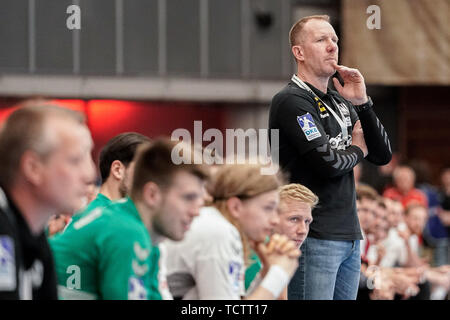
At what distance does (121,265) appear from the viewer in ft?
10.6

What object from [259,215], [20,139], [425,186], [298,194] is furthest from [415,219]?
[20,139]

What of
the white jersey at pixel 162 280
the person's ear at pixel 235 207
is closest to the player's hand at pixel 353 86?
the person's ear at pixel 235 207

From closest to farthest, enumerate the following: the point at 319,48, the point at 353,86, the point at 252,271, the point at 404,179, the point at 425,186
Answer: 1. the point at 252,271
2. the point at 319,48
3. the point at 353,86
4. the point at 404,179
5. the point at 425,186

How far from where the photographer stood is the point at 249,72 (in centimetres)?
1581

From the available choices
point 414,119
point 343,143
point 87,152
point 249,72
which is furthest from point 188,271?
point 414,119

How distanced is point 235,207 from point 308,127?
819 mm

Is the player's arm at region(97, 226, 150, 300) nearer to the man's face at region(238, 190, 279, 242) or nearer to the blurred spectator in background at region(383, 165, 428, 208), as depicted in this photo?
the man's face at region(238, 190, 279, 242)

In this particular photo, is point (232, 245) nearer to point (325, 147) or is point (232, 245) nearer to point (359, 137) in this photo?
point (325, 147)

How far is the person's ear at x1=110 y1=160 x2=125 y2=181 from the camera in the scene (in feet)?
15.3

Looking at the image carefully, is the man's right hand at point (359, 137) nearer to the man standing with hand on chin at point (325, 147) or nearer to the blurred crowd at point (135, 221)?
the man standing with hand on chin at point (325, 147)

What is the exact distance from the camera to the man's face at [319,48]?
4.63 metres

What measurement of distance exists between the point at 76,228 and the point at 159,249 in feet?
1.05

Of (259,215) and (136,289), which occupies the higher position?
(259,215)

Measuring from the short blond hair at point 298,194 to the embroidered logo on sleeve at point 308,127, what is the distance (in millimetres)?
255
